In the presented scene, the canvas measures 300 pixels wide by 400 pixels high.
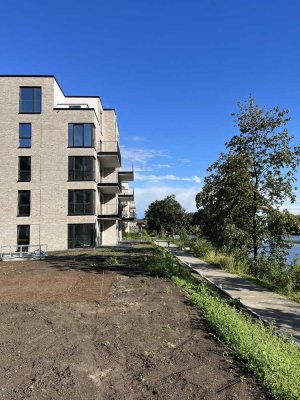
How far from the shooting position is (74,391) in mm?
4844

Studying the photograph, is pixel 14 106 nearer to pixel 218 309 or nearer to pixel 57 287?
pixel 57 287

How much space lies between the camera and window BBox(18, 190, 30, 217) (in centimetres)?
3106

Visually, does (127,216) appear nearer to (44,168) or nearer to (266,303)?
(44,168)

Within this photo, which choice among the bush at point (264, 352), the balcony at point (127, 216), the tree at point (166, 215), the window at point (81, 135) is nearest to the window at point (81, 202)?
the window at point (81, 135)

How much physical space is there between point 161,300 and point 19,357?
176 inches

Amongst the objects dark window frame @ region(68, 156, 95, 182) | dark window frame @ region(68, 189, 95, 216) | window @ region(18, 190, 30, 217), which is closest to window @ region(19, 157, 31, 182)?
window @ region(18, 190, 30, 217)

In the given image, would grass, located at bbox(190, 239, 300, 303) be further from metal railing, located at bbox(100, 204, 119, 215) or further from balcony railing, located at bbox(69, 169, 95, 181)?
metal railing, located at bbox(100, 204, 119, 215)

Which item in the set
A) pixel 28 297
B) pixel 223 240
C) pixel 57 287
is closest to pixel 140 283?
pixel 57 287

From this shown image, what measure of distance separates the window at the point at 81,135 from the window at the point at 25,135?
3097 millimetres

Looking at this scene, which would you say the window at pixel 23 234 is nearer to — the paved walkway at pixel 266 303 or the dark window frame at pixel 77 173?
the dark window frame at pixel 77 173

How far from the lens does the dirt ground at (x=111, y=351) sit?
15.9ft

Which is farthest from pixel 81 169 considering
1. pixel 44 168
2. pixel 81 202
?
pixel 44 168

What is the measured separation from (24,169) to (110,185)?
7044 mm

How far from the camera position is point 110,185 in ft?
113
